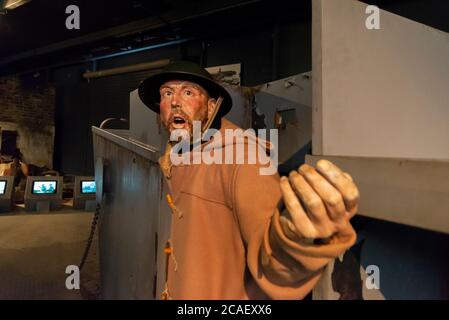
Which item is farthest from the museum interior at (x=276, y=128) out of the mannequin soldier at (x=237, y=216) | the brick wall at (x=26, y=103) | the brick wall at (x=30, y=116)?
the brick wall at (x=26, y=103)

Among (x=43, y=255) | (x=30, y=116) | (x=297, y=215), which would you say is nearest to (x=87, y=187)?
(x=43, y=255)

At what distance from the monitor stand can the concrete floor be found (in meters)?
0.21

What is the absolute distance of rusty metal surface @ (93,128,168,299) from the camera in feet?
4.60

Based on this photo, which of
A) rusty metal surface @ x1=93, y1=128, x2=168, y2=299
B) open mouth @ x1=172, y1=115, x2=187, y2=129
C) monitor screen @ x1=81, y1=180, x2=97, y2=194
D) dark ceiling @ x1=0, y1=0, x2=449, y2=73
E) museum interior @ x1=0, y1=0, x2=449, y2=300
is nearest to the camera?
museum interior @ x1=0, y1=0, x2=449, y2=300

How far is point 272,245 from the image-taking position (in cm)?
73

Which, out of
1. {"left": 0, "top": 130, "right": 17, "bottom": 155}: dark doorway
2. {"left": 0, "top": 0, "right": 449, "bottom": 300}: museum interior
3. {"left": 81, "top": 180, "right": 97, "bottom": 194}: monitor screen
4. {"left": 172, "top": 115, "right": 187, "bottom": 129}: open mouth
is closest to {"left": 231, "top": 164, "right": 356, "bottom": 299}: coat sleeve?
{"left": 0, "top": 0, "right": 449, "bottom": 300}: museum interior

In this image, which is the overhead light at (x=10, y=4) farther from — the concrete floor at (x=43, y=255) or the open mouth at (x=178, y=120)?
the open mouth at (x=178, y=120)

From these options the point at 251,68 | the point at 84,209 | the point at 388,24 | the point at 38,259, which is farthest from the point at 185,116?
the point at 84,209

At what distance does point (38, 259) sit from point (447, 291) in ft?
12.3

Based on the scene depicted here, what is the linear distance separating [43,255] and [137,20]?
4.32m

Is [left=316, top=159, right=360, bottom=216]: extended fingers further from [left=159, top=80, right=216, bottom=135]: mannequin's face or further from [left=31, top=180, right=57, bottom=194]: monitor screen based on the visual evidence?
[left=31, top=180, right=57, bottom=194]: monitor screen

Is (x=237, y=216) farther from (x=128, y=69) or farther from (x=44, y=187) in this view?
(x=128, y=69)

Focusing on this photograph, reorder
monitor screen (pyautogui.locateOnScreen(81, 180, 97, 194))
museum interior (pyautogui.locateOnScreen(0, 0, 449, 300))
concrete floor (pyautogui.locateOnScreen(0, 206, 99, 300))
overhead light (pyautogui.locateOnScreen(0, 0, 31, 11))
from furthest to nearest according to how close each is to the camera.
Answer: monitor screen (pyautogui.locateOnScreen(81, 180, 97, 194))
overhead light (pyautogui.locateOnScreen(0, 0, 31, 11))
concrete floor (pyautogui.locateOnScreen(0, 206, 99, 300))
museum interior (pyautogui.locateOnScreen(0, 0, 449, 300))

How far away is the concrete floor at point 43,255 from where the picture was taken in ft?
8.77
